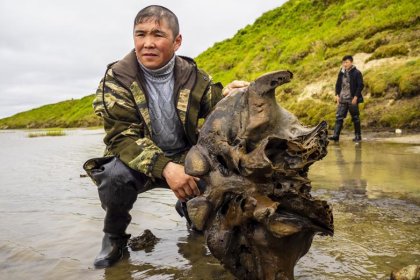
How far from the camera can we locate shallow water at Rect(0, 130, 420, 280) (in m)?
2.88

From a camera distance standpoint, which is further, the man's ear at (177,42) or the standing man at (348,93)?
the standing man at (348,93)

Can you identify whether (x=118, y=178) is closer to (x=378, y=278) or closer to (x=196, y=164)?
(x=196, y=164)

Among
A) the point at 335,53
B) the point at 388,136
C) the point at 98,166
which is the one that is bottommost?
the point at 388,136

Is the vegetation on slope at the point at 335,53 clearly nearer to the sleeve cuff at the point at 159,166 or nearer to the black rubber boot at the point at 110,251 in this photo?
the black rubber boot at the point at 110,251

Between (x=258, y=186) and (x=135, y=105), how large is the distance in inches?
55.4

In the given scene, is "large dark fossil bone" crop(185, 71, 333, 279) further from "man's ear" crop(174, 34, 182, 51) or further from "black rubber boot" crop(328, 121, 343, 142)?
"black rubber boot" crop(328, 121, 343, 142)

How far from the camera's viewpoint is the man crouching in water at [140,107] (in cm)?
313

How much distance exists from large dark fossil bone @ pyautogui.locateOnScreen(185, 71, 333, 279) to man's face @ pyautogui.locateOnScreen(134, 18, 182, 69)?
0.97m

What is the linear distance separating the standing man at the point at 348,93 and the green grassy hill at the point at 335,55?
6.73 feet

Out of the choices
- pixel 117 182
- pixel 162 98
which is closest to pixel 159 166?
pixel 117 182

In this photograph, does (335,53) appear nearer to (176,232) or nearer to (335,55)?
(335,55)

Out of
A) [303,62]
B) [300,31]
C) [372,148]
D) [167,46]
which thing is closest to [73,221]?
[167,46]

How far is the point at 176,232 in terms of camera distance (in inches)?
155

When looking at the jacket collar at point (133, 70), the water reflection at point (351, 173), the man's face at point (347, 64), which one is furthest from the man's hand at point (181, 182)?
the man's face at point (347, 64)
